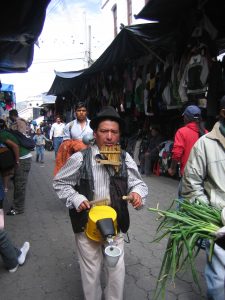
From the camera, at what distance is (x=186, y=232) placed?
2.08m

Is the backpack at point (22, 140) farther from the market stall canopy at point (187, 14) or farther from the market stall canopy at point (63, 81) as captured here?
the market stall canopy at point (63, 81)

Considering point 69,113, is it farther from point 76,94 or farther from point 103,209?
point 103,209

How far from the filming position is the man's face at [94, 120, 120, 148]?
277 cm

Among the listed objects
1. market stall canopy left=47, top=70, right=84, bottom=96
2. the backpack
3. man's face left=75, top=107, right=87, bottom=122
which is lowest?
the backpack

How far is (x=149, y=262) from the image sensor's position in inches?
162

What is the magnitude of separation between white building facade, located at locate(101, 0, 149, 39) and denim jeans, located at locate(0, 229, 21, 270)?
14.5 metres

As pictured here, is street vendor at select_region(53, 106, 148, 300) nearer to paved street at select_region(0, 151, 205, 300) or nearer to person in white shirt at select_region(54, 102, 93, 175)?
paved street at select_region(0, 151, 205, 300)

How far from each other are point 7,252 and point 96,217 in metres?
1.81

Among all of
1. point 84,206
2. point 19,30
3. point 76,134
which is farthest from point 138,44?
point 84,206

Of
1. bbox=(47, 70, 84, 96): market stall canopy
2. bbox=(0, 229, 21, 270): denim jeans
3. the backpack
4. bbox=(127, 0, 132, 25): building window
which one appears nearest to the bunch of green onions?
bbox=(0, 229, 21, 270): denim jeans

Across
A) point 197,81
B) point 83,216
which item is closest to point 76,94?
point 197,81

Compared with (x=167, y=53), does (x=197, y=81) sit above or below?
below

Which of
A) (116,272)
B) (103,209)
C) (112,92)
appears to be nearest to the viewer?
(103,209)

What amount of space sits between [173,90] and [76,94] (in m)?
8.29
